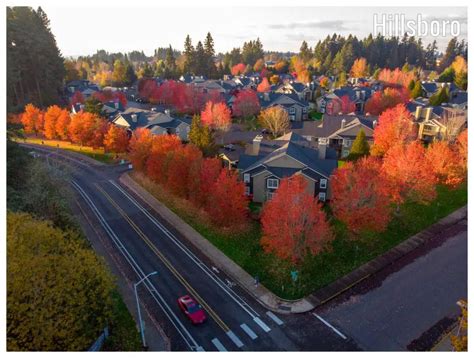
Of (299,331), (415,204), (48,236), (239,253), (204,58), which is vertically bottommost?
(299,331)

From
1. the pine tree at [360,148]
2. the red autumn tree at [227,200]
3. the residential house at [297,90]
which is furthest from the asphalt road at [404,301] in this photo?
the residential house at [297,90]

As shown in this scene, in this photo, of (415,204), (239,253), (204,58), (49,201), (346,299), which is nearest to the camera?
(346,299)

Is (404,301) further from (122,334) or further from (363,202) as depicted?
(122,334)

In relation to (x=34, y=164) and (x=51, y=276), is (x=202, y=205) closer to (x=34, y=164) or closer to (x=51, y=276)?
(x=34, y=164)

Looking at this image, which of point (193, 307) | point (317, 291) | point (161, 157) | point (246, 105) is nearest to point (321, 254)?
point (317, 291)

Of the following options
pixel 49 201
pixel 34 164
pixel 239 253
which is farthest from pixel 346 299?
pixel 34 164

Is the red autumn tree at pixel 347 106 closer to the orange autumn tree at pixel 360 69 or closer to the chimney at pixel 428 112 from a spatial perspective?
the chimney at pixel 428 112

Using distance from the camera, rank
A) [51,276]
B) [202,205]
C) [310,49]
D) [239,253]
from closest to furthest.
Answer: [51,276]
[239,253]
[202,205]
[310,49]
